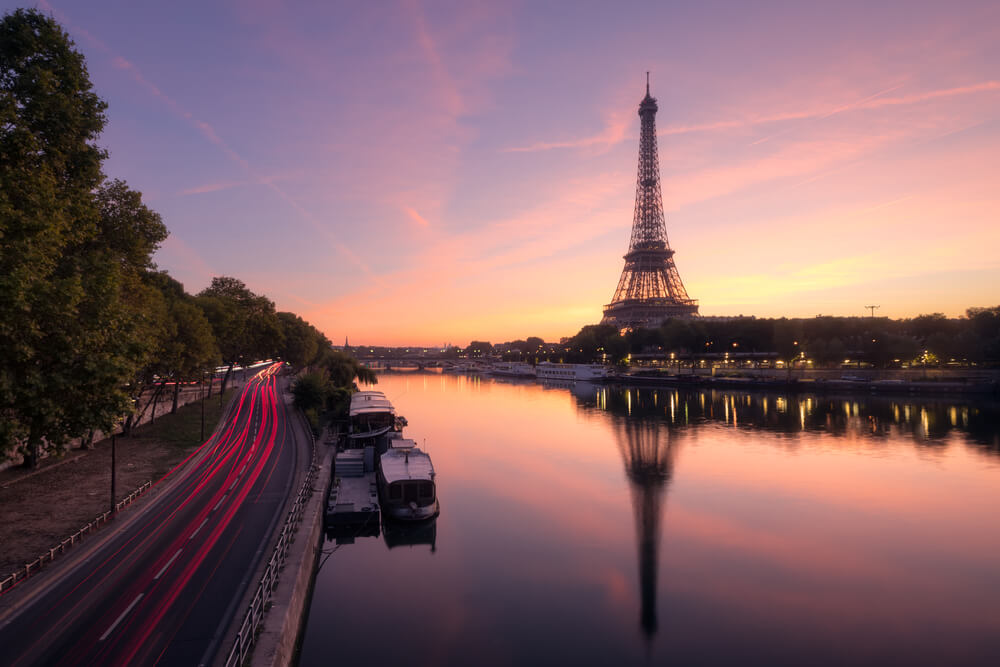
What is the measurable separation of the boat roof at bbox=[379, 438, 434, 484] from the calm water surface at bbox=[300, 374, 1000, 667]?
11.0ft

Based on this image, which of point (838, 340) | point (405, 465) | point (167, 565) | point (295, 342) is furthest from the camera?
point (838, 340)

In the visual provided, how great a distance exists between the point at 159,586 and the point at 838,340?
137 m

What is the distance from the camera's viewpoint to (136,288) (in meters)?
29.6

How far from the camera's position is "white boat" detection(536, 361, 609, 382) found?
16038 centimetres

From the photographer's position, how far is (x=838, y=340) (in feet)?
406

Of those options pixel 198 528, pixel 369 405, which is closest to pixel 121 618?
pixel 198 528

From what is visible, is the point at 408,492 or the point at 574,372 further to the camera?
the point at 574,372

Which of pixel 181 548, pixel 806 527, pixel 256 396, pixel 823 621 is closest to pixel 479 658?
pixel 181 548

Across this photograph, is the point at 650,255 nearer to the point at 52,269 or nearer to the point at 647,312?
the point at 647,312

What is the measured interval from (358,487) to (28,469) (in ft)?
64.4

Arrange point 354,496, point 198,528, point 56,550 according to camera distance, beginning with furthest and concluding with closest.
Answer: point 354,496
point 198,528
point 56,550

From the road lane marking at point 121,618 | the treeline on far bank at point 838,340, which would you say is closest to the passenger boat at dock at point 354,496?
the road lane marking at point 121,618

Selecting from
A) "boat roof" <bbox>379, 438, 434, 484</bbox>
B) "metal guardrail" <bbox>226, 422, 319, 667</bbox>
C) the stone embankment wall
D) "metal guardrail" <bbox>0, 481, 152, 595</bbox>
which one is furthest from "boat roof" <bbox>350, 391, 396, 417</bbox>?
"metal guardrail" <bbox>226, 422, 319, 667</bbox>

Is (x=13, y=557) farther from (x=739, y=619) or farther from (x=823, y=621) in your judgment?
(x=823, y=621)
